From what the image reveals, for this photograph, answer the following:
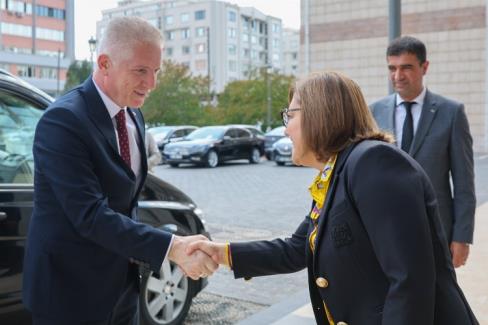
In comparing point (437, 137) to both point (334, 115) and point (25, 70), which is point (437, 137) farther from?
point (25, 70)

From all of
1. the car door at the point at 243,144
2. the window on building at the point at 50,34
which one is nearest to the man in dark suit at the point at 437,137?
the car door at the point at 243,144

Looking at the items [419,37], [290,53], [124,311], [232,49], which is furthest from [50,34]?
[124,311]

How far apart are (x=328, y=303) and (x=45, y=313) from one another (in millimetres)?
1073

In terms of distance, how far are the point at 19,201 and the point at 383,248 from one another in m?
2.15

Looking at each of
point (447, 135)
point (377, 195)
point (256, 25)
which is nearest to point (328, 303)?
point (377, 195)

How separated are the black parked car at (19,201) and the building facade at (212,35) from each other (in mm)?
94838

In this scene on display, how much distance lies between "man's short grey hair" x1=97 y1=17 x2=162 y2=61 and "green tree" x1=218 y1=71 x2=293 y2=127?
4297 centimetres

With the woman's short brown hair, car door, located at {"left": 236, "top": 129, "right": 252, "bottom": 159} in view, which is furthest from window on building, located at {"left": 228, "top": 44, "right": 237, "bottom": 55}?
the woman's short brown hair

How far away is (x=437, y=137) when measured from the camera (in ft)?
11.7

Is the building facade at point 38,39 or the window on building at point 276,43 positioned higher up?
the window on building at point 276,43

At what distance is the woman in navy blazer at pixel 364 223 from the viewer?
1.77 meters

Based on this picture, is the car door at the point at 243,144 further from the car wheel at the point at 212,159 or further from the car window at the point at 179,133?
the car window at the point at 179,133

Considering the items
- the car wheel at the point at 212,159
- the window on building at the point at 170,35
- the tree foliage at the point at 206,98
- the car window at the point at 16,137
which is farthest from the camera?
the window on building at the point at 170,35

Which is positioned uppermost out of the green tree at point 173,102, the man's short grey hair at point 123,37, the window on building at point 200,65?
the window on building at point 200,65
